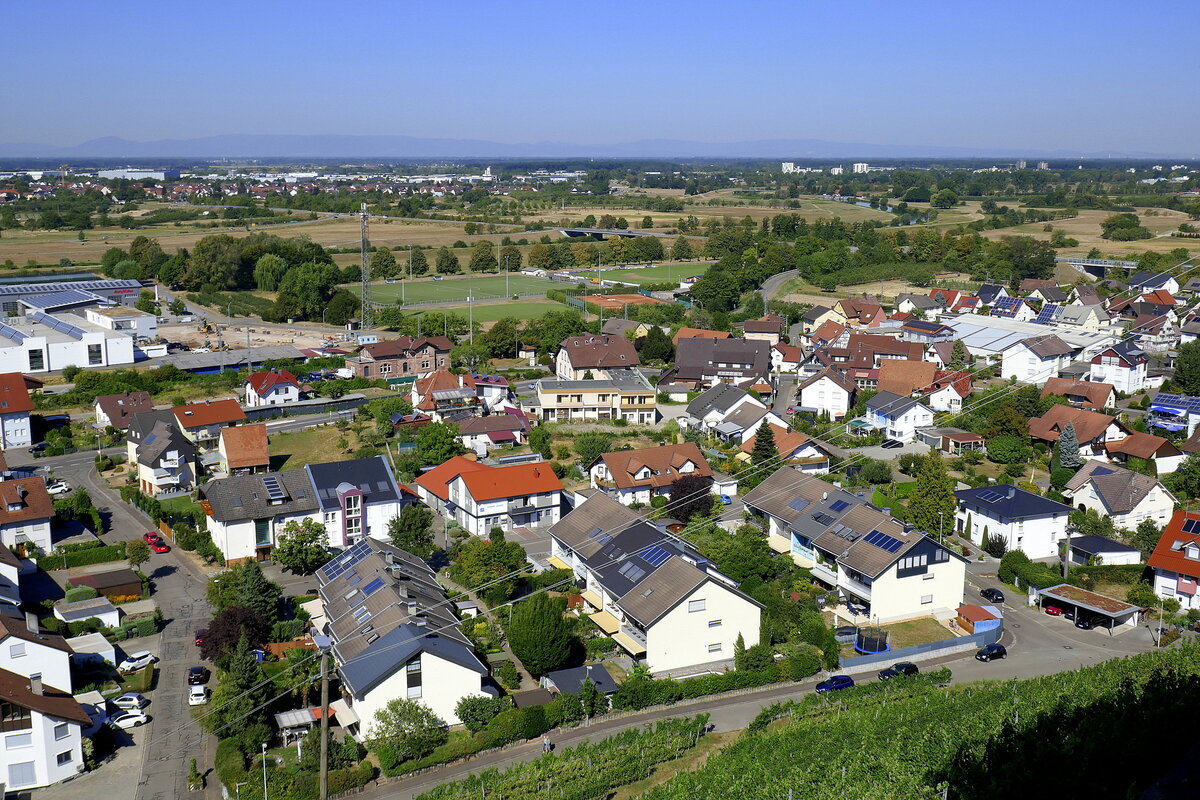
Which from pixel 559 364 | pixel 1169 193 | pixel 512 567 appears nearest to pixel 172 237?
pixel 559 364

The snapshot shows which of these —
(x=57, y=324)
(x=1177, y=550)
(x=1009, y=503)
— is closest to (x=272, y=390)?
(x=57, y=324)

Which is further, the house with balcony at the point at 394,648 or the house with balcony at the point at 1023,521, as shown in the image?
the house with balcony at the point at 1023,521

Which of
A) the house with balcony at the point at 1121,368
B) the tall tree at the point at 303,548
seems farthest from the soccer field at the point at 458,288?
the tall tree at the point at 303,548

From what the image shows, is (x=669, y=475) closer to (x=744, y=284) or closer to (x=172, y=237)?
(x=744, y=284)

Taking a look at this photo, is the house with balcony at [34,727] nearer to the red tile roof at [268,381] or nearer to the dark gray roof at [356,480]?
the dark gray roof at [356,480]

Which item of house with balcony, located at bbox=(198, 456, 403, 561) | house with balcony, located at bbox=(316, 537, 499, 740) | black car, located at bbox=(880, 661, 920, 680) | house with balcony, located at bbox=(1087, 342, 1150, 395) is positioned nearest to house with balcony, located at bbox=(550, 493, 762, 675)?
black car, located at bbox=(880, 661, 920, 680)

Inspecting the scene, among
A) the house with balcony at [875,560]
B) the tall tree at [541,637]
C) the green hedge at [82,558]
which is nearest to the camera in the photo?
the tall tree at [541,637]
